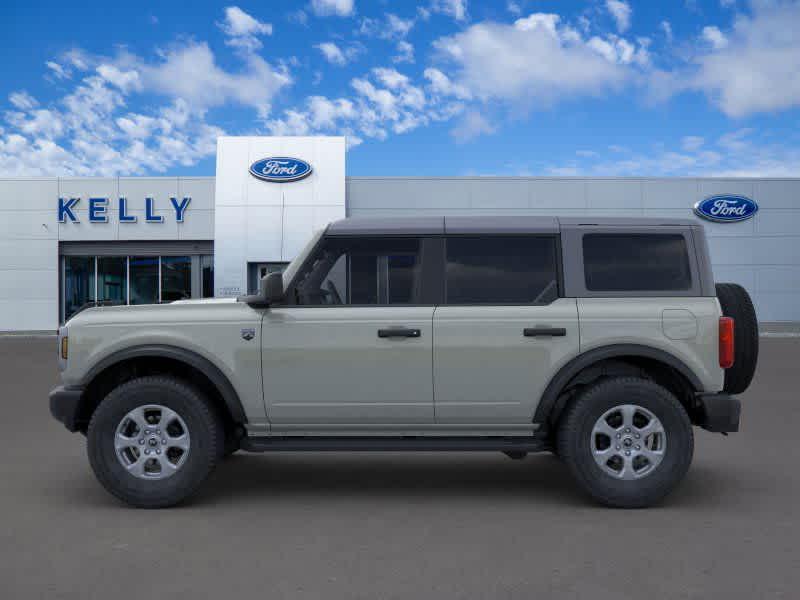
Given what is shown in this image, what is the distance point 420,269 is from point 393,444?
47.8 inches

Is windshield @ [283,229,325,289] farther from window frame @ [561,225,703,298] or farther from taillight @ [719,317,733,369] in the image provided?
taillight @ [719,317,733,369]

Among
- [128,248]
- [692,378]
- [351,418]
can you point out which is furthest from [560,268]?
[128,248]

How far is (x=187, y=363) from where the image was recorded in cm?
514

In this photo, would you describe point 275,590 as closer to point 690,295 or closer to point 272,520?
point 272,520

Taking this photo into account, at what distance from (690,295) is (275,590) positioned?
3361mm

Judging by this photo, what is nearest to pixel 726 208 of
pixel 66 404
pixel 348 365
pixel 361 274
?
pixel 361 274

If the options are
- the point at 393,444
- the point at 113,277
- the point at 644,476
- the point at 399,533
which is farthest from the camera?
the point at 113,277

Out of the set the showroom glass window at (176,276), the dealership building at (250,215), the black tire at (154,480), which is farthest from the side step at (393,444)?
the showroom glass window at (176,276)

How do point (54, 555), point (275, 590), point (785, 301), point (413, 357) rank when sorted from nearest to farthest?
point (275, 590) → point (54, 555) → point (413, 357) → point (785, 301)

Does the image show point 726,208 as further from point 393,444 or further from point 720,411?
point 393,444

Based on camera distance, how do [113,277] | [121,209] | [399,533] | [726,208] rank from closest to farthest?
[399,533] < [121,209] < [726,208] < [113,277]

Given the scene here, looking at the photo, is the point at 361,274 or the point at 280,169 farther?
the point at 280,169

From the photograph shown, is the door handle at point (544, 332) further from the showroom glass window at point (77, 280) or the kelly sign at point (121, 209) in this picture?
the showroom glass window at point (77, 280)

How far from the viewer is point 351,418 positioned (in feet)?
16.7
